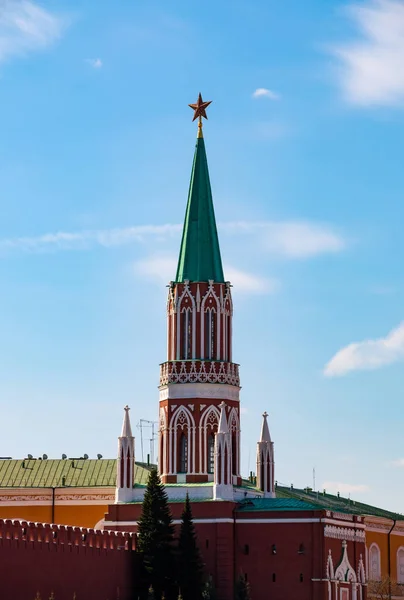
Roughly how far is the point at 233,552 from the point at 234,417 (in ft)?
29.0

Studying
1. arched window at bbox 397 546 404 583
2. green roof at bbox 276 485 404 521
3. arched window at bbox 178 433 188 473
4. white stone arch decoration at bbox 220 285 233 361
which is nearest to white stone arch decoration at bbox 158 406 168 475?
arched window at bbox 178 433 188 473

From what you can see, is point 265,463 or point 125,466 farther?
point 265,463

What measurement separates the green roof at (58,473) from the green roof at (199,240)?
13.4m

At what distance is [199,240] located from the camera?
95812 millimetres

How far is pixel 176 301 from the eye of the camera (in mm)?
95438

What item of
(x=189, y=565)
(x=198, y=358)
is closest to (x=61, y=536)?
(x=189, y=565)

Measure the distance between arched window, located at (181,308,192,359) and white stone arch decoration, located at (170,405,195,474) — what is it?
3.10 metres

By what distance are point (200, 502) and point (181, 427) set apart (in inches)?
210

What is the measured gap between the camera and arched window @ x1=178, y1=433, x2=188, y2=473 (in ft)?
306

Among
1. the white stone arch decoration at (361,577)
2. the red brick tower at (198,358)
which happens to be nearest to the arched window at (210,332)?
the red brick tower at (198,358)

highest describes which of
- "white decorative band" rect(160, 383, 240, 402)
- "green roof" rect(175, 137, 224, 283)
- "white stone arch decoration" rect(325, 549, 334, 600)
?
"green roof" rect(175, 137, 224, 283)

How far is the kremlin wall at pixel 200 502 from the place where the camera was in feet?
279

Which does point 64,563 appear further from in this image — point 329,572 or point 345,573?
point 345,573

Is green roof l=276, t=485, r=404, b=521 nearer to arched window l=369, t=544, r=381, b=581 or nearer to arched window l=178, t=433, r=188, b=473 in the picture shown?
arched window l=369, t=544, r=381, b=581
